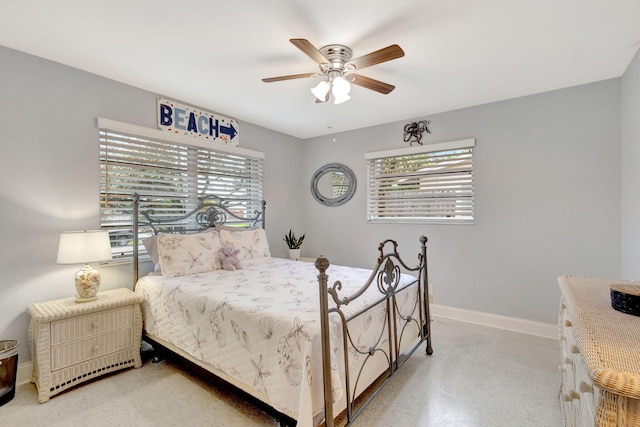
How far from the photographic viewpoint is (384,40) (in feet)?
6.57

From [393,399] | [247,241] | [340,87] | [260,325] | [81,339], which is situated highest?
[340,87]

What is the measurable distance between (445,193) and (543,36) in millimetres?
1778

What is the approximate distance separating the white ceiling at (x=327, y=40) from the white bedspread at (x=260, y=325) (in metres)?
1.76

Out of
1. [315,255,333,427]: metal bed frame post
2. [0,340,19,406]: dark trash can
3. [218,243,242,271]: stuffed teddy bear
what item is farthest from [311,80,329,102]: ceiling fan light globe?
[0,340,19,406]: dark trash can

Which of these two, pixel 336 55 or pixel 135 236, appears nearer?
pixel 336 55

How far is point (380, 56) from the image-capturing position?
5.90 ft

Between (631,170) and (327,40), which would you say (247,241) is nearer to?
(327,40)

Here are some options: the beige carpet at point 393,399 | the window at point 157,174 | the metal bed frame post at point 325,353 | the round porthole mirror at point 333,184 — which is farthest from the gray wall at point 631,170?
the window at point 157,174

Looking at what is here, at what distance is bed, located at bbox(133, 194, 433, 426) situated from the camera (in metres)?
1.43

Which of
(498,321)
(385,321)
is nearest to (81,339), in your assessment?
(385,321)

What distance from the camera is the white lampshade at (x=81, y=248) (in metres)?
2.12

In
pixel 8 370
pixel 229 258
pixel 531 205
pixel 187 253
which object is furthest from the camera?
pixel 531 205

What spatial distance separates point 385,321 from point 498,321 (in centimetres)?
190

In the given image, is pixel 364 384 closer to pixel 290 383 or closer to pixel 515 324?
pixel 290 383
